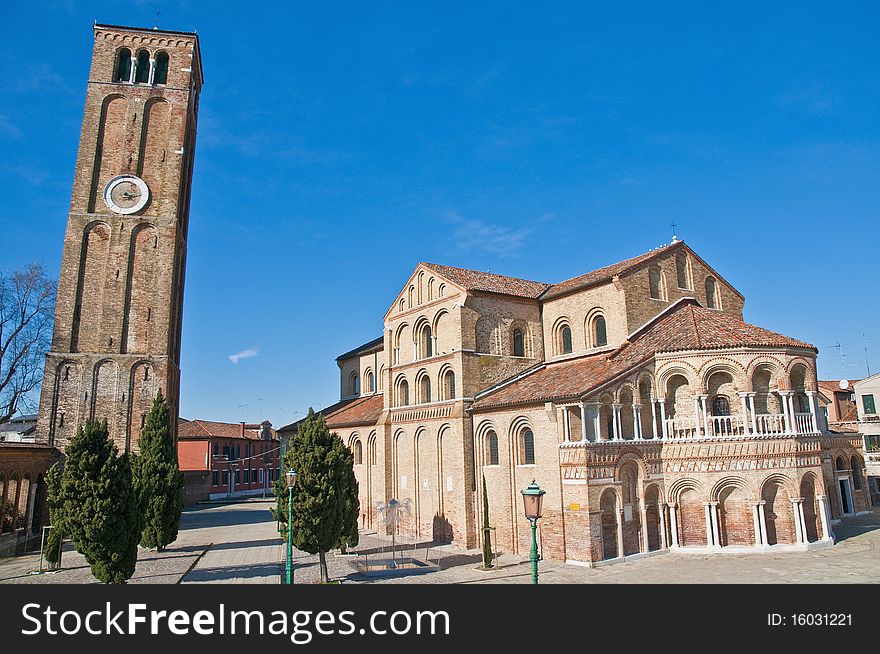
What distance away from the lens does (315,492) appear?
2105 centimetres

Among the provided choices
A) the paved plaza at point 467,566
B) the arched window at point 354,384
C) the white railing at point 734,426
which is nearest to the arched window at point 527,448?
the paved plaza at point 467,566

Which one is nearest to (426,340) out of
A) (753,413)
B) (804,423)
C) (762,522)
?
(753,413)

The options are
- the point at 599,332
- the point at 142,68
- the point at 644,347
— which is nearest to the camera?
the point at 644,347

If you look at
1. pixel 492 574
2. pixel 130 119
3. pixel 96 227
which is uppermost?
pixel 130 119

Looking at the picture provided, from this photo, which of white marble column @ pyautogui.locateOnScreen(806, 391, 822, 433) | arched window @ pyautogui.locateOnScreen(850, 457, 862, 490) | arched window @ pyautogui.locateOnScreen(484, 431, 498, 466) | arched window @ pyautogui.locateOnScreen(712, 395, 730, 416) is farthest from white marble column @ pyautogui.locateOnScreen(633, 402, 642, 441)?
arched window @ pyautogui.locateOnScreen(850, 457, 862, 490)

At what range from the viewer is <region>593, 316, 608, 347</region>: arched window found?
2944cm

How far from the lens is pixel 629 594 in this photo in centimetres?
937

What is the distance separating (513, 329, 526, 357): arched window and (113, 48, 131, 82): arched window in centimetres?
3069

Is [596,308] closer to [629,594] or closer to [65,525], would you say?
[629,594]

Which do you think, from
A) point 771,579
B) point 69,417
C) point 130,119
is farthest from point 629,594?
point 130,119

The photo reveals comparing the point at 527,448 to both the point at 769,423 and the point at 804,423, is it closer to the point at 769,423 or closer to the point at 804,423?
the point at 769,423

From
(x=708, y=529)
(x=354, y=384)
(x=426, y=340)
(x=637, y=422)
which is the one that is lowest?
(x=708, y=529)

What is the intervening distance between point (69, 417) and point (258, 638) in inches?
1228

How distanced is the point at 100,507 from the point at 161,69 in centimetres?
3253
